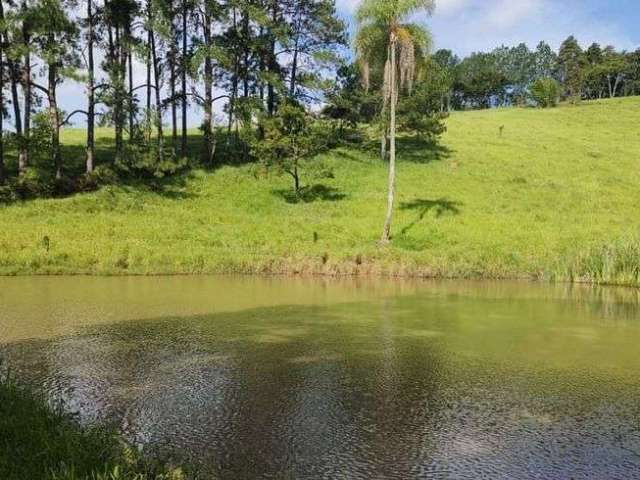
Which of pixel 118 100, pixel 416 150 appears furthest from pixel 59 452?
pixel 416 150

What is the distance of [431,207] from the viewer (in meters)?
35.1

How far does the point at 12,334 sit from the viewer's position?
13133 mm

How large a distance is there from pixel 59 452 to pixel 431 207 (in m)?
30.8

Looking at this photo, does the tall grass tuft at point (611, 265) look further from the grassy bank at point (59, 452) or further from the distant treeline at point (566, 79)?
the distant treeline at point (566, 79)

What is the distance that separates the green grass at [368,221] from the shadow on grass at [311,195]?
12cm

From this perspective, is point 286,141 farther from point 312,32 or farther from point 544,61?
point 544,61

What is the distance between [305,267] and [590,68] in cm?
11257

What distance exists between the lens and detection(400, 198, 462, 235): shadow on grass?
33906 mm

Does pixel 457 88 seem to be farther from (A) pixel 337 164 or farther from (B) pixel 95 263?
(B) pixel 95 263

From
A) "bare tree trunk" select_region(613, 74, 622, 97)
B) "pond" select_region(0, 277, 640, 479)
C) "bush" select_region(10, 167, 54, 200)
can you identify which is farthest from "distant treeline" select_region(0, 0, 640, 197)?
"bare tree trunk" select_region(613, 74, 622, 97)

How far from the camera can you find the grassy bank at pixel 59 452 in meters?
5.30

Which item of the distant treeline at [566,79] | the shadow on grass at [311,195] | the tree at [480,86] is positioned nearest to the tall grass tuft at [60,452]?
the shadow on grass at [311,195]

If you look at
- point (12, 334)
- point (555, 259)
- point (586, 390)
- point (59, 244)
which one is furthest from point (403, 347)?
point (59, 244)

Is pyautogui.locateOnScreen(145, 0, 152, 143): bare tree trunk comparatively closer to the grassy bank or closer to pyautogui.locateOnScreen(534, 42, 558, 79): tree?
the grassy bank
